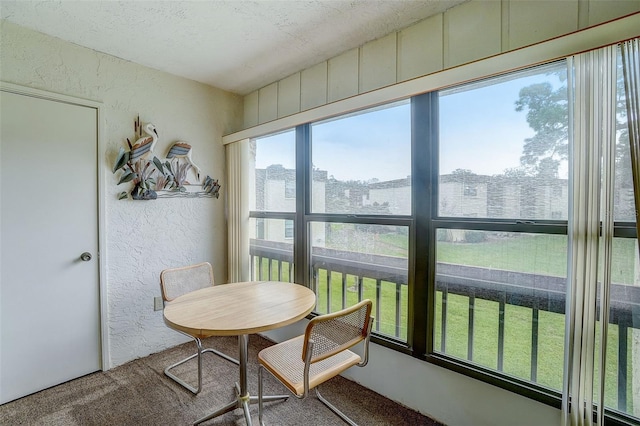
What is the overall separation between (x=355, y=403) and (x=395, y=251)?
1.05m

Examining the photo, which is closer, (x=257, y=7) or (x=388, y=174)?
(x=257, y=7)

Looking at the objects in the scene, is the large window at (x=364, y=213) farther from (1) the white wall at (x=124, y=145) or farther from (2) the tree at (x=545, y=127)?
(1) the white wall at (x=124, y=145)

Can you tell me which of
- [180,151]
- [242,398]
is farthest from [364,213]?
[180,151]

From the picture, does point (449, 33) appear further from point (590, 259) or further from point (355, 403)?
point (355, 403)

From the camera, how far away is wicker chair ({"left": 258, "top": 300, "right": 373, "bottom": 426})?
4.11 ft

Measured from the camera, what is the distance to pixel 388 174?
78.2 inches

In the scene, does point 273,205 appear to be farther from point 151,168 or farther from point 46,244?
point 46,244

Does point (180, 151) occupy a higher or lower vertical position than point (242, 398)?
higher

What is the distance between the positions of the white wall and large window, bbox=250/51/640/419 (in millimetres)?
1223

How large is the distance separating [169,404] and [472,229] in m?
2.24

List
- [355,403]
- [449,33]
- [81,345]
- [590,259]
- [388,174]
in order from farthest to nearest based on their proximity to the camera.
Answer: [81,345]
[388,174]
[355,403]
[449,33]
[590,259]

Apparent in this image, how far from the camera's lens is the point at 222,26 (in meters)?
1.87

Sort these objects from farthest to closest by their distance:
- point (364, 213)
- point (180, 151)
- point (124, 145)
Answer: point (180, 151), point (124, 145), point (364, 213)

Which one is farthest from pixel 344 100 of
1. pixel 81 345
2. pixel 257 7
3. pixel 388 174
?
pixel 81 345
